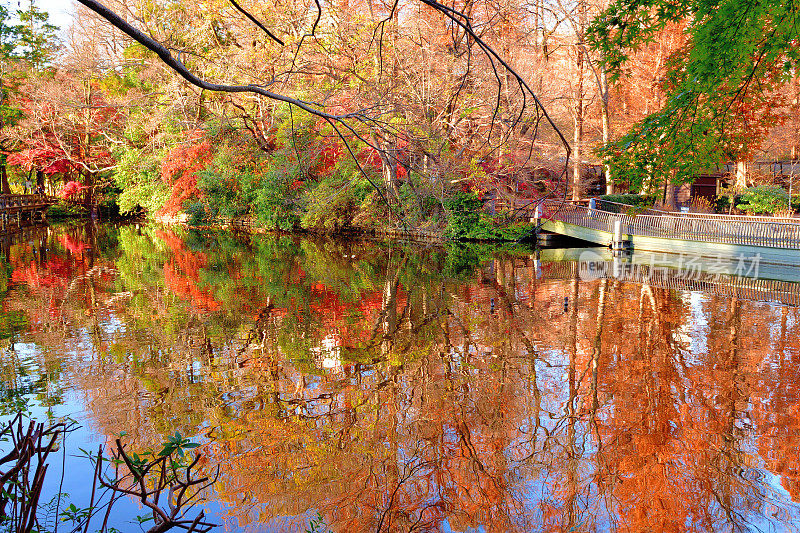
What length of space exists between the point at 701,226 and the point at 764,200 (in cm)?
760

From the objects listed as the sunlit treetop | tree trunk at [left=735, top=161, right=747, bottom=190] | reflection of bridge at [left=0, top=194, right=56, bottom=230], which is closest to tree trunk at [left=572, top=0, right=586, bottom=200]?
tree trunk at [left=735, top=161, right=747, bottom=190]

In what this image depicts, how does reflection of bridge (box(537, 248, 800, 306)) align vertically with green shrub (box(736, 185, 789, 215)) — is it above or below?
below

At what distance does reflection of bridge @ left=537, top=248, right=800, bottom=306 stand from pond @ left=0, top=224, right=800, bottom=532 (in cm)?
105

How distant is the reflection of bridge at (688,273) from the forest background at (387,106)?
282 centimetres

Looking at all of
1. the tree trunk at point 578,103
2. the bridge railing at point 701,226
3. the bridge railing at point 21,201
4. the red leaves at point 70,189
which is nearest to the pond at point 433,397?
the bridge railing at point 701,226

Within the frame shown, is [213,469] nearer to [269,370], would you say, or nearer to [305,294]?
[269,370]

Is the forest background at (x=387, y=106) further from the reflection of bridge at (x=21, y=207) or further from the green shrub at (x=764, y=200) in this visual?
the green shrub at (x=764, y=200)

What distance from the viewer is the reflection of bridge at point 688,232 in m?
20.0

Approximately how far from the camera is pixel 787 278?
1859 cm

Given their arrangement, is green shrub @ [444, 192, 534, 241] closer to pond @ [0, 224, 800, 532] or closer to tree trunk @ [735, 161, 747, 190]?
pond @ [0, 224, 800, 532]

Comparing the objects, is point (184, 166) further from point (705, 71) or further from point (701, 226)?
point (705, 71)

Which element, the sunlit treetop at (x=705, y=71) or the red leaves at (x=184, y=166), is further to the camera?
the red leaves at (x=184, y=166)

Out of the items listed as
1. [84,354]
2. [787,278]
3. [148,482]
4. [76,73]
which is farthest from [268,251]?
[76,73]

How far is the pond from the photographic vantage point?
20.1ft
